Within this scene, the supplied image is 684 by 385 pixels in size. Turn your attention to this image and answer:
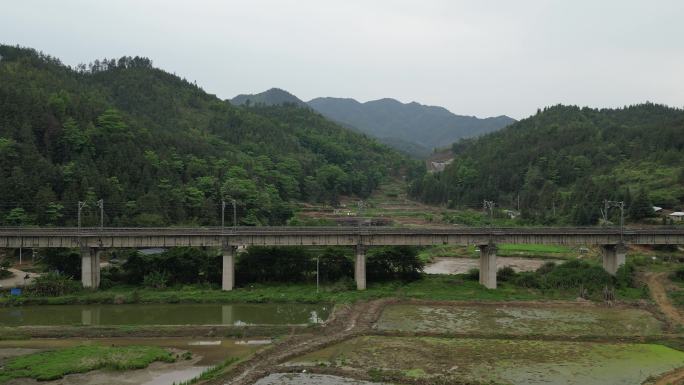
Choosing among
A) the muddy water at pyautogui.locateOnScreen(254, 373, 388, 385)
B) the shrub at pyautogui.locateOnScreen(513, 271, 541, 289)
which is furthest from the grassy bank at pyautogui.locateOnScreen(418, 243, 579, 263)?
the muddy water at pyautogui.locateOnScreen(254, 373, 388, 385)

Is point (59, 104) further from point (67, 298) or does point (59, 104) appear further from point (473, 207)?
point (473, 207)

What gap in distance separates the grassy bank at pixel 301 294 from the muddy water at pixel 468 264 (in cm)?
1495

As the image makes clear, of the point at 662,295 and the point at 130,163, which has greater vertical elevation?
the point at 130,163

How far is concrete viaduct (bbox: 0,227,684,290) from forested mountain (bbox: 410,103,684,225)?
124 ft

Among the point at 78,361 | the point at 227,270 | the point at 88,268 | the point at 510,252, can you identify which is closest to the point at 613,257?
the point at 510,252

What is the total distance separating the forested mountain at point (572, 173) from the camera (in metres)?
101

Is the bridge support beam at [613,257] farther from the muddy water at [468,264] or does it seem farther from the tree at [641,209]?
the tree at [641,209]

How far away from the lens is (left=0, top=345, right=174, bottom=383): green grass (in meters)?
30.7

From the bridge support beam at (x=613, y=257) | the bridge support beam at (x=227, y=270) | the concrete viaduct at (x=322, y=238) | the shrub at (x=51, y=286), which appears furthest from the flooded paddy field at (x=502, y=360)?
the shrub at (x=51, y=286)

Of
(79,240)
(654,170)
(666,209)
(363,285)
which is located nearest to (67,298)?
(79,240)

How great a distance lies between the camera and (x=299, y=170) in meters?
142

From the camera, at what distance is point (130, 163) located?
87.2 m

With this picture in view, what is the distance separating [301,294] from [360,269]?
6.61 m

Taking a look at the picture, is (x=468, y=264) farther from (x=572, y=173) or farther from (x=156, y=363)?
(x=572, y=173)
